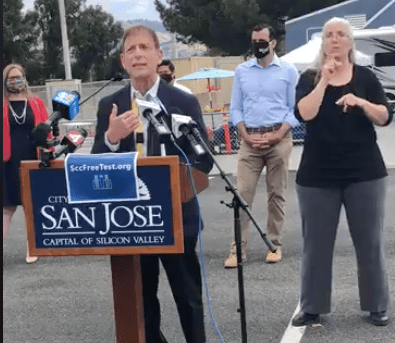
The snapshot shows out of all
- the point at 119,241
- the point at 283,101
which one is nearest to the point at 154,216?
the point at 119,241

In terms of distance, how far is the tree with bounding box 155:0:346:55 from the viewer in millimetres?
46594

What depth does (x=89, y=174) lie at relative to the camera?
333 centimetres

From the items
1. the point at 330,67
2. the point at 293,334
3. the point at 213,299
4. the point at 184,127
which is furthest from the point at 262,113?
the point at 184,127

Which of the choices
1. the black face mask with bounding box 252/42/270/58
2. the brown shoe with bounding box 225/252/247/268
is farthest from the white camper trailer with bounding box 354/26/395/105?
the brown shoe with bounding box 225/252/247/268

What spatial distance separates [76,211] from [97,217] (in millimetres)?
90

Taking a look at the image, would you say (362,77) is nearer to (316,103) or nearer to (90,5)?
(316,103)

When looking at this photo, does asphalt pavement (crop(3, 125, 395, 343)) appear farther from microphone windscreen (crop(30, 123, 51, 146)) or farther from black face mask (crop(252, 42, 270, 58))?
black face mask (crop(252, 42, 270, 58))

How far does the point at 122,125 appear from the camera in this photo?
354 centimetres

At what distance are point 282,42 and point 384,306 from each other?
48.0 m

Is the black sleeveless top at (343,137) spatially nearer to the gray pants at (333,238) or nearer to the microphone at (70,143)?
the gray pants at (333,238)

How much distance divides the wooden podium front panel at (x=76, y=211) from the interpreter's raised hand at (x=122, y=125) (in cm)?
24

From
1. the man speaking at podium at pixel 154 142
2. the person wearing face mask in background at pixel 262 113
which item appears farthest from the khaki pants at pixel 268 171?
the man speaking at podium at pixel 154 142

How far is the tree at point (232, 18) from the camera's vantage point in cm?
4659

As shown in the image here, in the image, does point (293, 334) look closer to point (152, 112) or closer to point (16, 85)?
point (152, 112)
